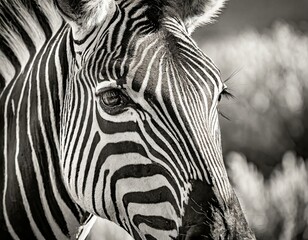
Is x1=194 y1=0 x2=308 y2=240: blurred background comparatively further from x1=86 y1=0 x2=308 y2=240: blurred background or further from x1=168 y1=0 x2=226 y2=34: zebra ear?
x1=168 y1=0 x2=226 y2=34: zebra ear

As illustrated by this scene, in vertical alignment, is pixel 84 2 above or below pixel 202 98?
above

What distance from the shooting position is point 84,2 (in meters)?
3.55

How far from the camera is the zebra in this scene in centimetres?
321

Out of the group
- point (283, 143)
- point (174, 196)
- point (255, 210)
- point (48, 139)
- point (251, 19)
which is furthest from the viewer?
point (251, 19)

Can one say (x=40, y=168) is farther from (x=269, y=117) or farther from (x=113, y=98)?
(x=269, y=117)

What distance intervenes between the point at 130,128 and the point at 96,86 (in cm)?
33

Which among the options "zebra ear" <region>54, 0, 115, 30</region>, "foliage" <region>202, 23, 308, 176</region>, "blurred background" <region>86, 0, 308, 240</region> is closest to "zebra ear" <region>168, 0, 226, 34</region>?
"zebra ear" <region>54, 0, 115, 30</region>

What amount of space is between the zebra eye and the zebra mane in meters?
0.77

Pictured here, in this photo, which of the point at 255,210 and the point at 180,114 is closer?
the point at 180,114

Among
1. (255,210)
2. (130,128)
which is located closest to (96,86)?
(130,128)

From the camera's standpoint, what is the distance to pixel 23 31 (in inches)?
157

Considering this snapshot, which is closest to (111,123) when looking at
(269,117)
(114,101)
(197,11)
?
(114,101)

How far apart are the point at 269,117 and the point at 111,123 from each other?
40.6 ft

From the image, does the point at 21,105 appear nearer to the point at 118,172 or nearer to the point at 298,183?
the point at 118,172
